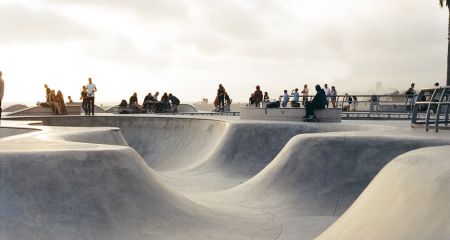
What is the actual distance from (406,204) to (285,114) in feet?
46.4

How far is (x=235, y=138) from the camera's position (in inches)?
671

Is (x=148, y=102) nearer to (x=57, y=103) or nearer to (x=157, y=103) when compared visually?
(x=157, y=103)

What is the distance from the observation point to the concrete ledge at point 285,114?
1869 cm

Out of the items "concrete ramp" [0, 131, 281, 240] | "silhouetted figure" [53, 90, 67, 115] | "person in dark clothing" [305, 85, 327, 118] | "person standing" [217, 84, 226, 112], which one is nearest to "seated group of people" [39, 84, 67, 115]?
"silhouetted figure" [53, 90, 67, 115]

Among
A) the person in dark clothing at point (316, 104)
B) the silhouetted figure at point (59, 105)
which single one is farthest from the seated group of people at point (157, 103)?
the person in dark clothing at point (316, 104)

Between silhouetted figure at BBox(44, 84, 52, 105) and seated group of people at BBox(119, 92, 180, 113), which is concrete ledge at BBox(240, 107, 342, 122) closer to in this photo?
silhouetted figure at BBox(44, 84, 52, 105)

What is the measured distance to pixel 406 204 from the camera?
5.46 meters

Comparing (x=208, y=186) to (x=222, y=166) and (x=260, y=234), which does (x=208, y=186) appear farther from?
(x=260, y=234)

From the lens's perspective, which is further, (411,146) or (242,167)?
(242,167)

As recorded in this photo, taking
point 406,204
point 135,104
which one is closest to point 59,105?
point 135,104

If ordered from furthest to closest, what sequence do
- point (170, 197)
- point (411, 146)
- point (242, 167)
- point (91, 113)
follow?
point (91, 113), point (242, 167), point (411, 146), point (170, 197)

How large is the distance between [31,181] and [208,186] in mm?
7258

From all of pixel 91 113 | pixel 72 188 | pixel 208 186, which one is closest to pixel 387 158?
pixel 208 186

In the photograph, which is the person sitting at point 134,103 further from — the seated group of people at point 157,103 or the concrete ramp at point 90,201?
the concrete ramp at point 90,201
